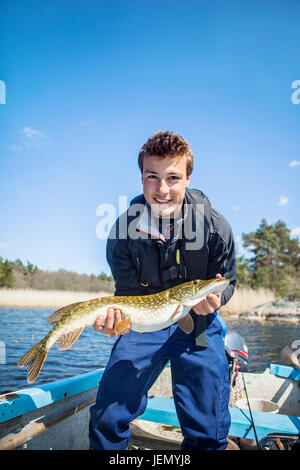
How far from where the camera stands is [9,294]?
22.2 metres

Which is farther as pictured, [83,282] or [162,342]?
[83,282]

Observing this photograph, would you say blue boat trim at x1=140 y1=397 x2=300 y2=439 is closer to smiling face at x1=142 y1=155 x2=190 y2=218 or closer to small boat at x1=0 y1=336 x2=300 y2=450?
small boat at x1=0 y1=336 x2=300 y2=450

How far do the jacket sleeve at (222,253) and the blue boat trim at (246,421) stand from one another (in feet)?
3.55

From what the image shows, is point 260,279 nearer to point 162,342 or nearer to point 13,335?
point 13,335

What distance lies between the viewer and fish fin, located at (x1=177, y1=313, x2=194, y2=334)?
87.4 inches

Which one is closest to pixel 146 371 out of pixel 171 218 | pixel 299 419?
pixel 171 218

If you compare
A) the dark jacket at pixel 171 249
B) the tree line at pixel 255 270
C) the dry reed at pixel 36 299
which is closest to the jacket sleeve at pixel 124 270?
the dark jacket at pixel 171 249

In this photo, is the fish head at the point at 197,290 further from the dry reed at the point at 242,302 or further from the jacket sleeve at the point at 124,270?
the dry reed at the point at 242,302

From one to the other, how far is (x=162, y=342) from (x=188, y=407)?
496mm

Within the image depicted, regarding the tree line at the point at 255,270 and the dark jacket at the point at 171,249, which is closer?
the dark jacket at the point at 171,249

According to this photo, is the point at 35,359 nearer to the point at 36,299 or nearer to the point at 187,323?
the point at 187,323

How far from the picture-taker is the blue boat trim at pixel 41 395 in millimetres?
2325

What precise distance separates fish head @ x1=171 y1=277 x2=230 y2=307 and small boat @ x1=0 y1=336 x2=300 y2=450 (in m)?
1.15

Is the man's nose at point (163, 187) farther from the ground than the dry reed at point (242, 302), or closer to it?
farther from the ground
